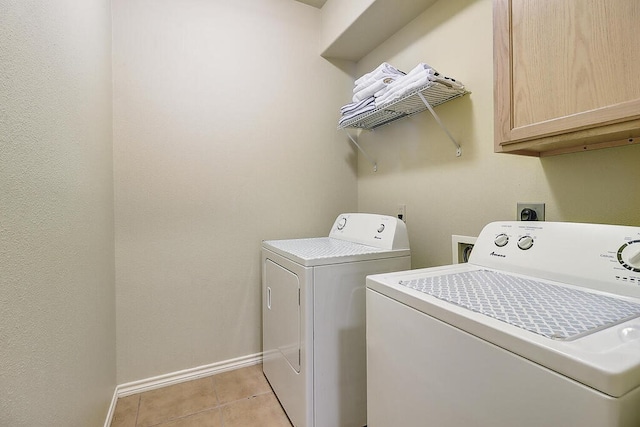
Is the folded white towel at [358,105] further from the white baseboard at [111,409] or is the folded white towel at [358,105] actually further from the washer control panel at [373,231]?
the white baseboard at [111,409]

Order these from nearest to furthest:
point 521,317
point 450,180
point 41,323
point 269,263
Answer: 1. point 521,317
2. point 41,323
3. point 450,180
4. point 269,263

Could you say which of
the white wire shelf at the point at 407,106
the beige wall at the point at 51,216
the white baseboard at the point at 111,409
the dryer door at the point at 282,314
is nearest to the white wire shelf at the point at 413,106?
the white wire shelf at the point at 407,106

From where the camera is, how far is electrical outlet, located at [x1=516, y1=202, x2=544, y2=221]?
1202 millimetres

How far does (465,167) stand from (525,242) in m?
0.60

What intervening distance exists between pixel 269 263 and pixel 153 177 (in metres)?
0.89

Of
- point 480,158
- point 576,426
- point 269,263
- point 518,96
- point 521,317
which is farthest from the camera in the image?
point 269,263

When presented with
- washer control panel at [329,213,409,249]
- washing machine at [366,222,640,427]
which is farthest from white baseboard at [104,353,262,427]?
washing machine at [366,222,640,427]

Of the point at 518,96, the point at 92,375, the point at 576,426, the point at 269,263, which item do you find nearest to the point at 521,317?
the point at 576,426

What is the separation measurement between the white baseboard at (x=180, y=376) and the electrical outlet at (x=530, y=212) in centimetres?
186

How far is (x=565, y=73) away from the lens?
2.81 feet

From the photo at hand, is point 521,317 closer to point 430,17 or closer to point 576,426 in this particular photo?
point 576,426

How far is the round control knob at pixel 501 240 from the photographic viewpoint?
1096 mm

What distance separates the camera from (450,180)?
1.61m

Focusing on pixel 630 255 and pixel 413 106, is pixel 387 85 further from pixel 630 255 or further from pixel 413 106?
pixel 630 255
